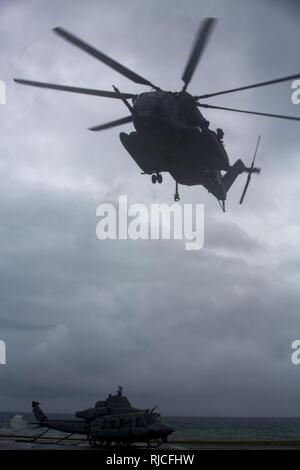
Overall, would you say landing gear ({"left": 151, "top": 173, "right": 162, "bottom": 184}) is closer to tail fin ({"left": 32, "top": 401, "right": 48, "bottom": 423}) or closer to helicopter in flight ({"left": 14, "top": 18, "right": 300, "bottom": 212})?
helicopter in flight ({"left": 14, "top": 18, "right": 300, "bottom": 212})

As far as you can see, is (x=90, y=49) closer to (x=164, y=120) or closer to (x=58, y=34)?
(x=58, y=34)

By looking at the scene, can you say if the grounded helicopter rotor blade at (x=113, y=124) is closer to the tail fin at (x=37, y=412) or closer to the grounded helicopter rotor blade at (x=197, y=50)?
the grounded helicopter rotor blade at (x=197, y=50)

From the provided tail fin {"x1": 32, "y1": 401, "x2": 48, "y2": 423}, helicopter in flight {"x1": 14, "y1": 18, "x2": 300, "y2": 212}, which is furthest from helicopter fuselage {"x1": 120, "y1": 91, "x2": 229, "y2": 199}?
tail fin {"x1": 32, "y1": 401, "x2": 48, "y2": 423}

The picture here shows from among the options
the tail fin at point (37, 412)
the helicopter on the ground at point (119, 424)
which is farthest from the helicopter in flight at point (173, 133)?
the tail fin at point (37, 412)

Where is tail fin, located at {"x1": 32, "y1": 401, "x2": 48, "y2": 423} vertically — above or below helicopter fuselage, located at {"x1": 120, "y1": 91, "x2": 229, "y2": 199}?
below
